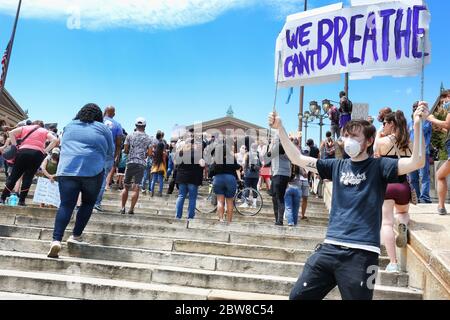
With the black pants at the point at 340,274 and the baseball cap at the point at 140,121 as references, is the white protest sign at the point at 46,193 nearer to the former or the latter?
the baseball cap at the point at 140,121

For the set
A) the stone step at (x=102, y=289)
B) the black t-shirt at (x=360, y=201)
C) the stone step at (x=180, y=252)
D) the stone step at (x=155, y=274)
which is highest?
the black t-shirt at (x=360, y=201)

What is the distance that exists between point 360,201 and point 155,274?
8.30 ft

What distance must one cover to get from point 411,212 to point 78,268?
412 cm

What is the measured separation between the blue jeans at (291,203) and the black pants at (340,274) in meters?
4.53

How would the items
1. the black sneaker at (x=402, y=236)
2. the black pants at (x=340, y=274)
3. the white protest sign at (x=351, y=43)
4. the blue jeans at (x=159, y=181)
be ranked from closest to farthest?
1. the black pants at (x=340, y=274)
2. the black sneaker at (x=402, y=236)
3. the white protest sign at (x=351, y=43)
4. the blue jeans at (x=159, y=181)

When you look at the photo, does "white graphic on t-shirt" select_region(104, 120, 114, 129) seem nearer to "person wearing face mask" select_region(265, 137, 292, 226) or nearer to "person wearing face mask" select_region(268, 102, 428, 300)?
"person wearing face mask" select_region(265, 137, 292, 226)

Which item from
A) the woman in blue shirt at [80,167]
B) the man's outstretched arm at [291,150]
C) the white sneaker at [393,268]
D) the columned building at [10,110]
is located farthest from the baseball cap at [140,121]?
the columned building at [10,110]

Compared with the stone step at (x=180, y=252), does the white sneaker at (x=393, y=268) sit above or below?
above

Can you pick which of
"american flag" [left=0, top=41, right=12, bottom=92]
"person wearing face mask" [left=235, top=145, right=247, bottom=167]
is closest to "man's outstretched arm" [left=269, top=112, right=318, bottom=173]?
"person wearing face mask" [left=235, top=145, right=247, bottom=167]

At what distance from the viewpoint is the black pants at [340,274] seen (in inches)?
98.0

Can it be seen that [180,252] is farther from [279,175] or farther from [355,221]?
[355,221]

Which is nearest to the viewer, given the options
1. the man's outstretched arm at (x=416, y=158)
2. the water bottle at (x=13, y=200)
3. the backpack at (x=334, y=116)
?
the man's outstretched arm at (x=416, y=158)

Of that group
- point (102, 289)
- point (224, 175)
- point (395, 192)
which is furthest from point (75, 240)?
point (395, 192)

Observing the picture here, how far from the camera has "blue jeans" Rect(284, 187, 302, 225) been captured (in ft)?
23.6
